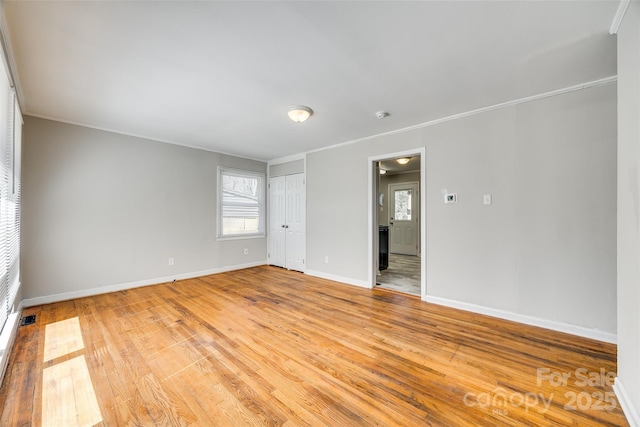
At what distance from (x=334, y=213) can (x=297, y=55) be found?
2952 mm

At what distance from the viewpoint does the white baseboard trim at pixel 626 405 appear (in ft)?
4.49

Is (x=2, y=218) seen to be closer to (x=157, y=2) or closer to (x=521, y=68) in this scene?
(x=157, y=2)

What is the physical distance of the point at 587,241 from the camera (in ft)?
Result: 8.03

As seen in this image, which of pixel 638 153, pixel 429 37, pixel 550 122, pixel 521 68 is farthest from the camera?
pixel 550 122

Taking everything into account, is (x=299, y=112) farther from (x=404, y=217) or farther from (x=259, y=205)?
(x=404, y=217)

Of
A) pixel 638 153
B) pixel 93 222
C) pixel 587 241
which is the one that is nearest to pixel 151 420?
pixel 638 153

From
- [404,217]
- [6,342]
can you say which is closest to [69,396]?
[6,342]

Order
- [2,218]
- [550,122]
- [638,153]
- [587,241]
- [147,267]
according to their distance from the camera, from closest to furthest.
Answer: [638,153], [2,218], [587,241], [550,122], [147,267]

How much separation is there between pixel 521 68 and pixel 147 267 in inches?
216

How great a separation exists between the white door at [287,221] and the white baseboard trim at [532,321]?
2738 mm

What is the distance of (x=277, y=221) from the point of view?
579 cm

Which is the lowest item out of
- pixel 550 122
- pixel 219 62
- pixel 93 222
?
pixel 93 222

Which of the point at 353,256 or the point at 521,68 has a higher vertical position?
the point at 521,68

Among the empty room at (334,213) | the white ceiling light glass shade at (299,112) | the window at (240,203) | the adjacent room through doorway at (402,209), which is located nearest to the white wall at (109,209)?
the empty room at (334,213)
